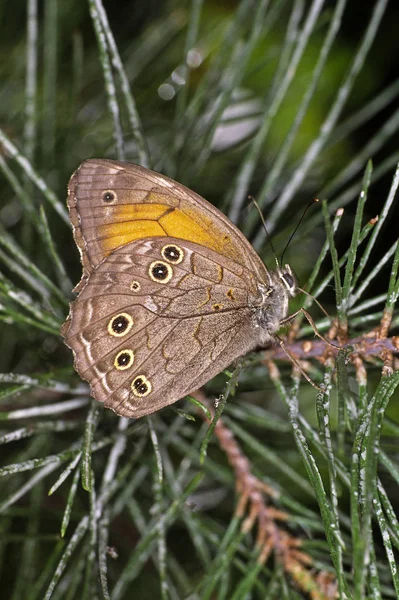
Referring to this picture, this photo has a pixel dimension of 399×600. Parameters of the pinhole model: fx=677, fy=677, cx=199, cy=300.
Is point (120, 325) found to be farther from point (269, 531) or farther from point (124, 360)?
point (269, 531)

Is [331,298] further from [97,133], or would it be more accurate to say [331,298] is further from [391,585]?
[97,133]

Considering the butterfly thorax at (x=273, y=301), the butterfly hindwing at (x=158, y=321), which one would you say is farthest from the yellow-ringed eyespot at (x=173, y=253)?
the butterfly thorax at (x=273, y=301)

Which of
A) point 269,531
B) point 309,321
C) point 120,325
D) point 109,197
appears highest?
point 109,197

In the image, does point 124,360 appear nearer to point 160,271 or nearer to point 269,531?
point 160,271

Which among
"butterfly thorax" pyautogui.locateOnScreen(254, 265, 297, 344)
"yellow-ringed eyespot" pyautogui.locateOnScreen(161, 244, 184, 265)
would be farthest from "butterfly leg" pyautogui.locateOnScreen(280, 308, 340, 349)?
"yellow-ringed eyespot" pyautogui.locateOnScreen(161, 244, 184, 265)

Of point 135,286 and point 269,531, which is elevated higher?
point 135,286

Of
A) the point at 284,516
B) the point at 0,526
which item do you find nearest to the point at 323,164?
the point at 284,516

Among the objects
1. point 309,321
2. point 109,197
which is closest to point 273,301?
point 309,321

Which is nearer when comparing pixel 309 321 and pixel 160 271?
pixel 309 321

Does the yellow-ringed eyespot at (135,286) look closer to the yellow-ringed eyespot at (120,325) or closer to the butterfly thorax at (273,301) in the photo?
the yellow-ringed eyespot at (120,325)
